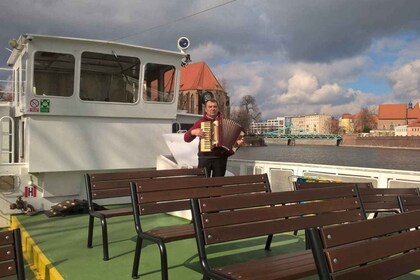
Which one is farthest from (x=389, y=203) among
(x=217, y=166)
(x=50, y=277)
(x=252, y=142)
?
(x=252, y=142)

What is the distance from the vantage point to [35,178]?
6234 millimetres

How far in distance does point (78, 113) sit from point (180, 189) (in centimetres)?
335

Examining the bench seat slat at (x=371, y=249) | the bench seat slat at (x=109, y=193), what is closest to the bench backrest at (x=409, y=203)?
the bench seat slat at (x=371, y=249)

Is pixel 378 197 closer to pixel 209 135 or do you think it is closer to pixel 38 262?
pixel 209 135

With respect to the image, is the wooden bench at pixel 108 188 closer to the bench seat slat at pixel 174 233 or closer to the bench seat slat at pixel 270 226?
the bench seat slat at pixel 174 233

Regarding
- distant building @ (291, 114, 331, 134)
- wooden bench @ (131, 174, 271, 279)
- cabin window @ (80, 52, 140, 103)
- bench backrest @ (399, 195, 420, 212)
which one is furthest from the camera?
distant building @ (291, 114, 331, 134)

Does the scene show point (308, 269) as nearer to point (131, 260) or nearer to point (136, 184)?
point (136, 184)

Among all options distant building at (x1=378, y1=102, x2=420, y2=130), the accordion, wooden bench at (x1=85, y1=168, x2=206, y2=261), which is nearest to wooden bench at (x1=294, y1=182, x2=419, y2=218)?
the accordion

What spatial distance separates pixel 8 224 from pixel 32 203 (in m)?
0.42

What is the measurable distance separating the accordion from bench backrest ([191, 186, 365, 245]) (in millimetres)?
1917

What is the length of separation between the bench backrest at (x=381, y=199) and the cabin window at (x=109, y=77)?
4142mm

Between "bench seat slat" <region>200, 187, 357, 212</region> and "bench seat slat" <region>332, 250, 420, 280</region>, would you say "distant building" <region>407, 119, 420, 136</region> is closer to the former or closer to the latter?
"bench seat slat" <region>200, 187, 357, 212</region>

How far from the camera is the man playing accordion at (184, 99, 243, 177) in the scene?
5.14 m

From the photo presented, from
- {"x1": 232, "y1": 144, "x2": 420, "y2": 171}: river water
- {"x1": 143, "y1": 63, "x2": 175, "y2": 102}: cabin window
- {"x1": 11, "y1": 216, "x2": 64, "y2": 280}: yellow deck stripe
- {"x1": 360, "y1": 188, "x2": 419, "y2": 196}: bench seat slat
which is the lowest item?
{"x1": 232, "y1": 144, "x2": 420, "y2": 171}: river water
